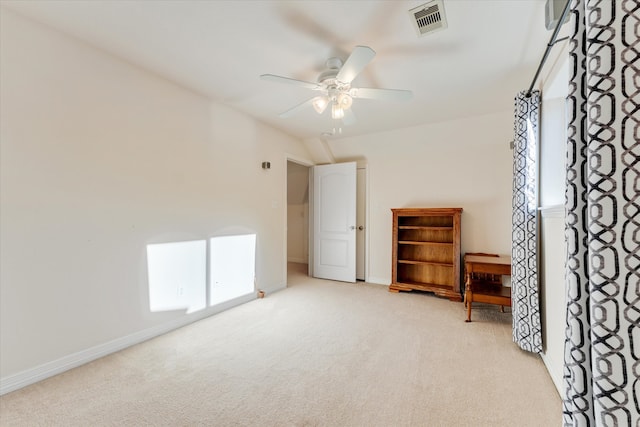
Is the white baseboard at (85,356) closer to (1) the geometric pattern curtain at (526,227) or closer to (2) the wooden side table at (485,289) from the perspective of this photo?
(2) the wooden side table at (485,289)

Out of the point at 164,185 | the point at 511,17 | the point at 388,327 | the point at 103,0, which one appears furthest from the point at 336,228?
the point at 103,0

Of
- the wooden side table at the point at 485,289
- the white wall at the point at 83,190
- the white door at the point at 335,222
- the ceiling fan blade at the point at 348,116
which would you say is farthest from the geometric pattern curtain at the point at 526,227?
the white wall at the point at 83,190

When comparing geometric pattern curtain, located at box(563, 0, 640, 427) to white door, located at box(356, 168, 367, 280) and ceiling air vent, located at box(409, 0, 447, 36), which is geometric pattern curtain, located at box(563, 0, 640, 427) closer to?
ceiling air vent, located at box(409, 0, 447, 36)

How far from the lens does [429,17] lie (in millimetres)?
1688

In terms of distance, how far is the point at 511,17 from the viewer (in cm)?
176

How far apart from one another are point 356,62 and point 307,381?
86.1 inches

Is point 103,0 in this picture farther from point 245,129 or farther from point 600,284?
point 600,284

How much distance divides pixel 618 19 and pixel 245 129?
133 inches

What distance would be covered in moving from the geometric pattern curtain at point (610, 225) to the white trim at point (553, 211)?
45.5 inches

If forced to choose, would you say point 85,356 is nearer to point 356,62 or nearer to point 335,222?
point 356,62

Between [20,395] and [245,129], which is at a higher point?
[245,129]

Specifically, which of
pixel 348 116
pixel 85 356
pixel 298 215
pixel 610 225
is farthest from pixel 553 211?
pixel 298 215

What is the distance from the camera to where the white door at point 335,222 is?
15.0 feet

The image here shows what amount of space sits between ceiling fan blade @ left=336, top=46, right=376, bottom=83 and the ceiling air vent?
1.14 ft
